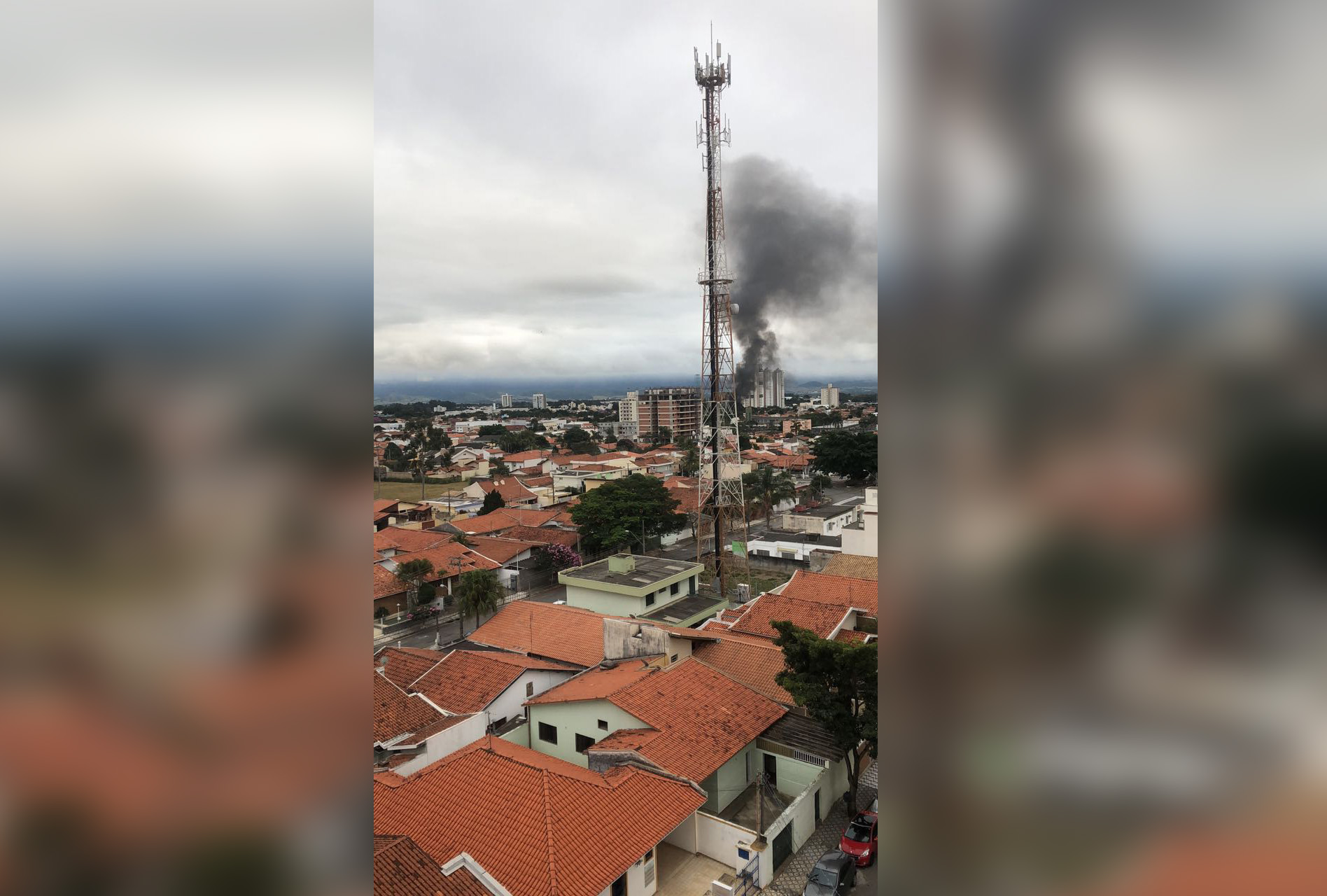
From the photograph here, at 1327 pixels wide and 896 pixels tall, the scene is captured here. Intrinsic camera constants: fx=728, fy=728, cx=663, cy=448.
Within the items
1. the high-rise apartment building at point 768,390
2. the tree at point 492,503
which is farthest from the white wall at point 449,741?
the high-rise apartment building at point 768,390

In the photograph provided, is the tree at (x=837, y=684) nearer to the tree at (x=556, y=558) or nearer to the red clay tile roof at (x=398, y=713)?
the red clay tile roof at (x=398, y=713)

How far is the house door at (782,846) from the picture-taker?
5.49m

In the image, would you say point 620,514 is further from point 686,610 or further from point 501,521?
point 686,610

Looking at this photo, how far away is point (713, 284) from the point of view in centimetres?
1224

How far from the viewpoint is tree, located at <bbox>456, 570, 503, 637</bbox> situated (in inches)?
470

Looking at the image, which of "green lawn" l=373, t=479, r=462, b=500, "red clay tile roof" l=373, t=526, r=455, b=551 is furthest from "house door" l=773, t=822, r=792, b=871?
"green lawn" l=373, t=479, r=462, b=500

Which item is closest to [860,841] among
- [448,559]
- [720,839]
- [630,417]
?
[720,839]

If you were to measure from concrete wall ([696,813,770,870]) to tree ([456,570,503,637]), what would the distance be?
276 inches

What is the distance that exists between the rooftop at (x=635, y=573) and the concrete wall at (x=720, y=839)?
19.9 feet
